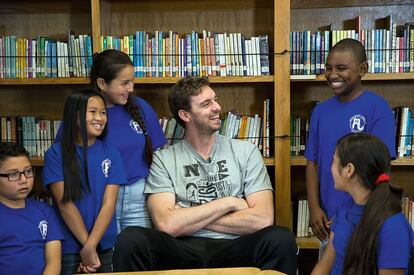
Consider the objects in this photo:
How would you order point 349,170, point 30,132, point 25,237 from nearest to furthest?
1. point 349,170
2. point 25,237
3. point 30,132

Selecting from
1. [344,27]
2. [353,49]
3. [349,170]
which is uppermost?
[344,27]

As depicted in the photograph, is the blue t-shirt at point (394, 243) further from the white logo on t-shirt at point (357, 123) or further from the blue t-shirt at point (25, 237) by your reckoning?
the blue t-shirt at point (25, 237)

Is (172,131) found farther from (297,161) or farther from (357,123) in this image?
(357,123)

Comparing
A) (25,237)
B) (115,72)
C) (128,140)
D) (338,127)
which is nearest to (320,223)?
(338,127)

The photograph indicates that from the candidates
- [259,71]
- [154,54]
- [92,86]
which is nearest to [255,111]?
[259,71]

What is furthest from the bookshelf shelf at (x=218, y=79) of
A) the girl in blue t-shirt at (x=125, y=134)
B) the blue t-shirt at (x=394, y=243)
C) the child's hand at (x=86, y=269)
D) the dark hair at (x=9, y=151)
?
the blue t-shirt at (x=394, y=243)

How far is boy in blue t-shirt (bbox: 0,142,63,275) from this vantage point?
8.22 feet

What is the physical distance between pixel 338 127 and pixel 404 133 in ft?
2.67

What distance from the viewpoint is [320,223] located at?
2.79m

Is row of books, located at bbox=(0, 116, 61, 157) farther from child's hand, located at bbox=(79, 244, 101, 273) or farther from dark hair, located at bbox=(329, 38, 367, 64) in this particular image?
dark hair, located at bbox=(329, 38, 367, 64)

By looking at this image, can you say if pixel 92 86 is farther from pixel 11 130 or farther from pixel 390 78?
pixel 390 78

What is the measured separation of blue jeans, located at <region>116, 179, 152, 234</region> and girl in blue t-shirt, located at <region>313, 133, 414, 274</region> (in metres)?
0.98

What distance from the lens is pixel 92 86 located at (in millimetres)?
2924

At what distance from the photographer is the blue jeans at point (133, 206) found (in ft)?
9.39
